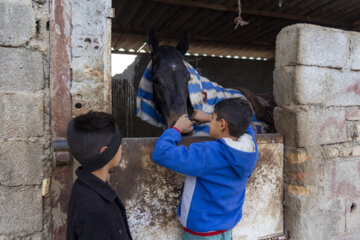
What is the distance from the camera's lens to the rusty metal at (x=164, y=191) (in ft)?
6.32

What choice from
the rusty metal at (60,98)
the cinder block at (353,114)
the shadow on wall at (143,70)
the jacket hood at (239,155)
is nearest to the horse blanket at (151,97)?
the cinder block at (353,114)

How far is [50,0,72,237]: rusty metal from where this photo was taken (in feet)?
5.33

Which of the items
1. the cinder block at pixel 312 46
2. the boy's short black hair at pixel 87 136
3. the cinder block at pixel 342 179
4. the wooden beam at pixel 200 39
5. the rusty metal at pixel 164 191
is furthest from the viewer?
the wooden beam at pixel 200 39

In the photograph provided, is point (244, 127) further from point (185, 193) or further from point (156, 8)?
point (156, 8)

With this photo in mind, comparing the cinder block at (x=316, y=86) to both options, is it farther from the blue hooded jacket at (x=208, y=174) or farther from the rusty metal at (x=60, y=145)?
the rusty metal at (x=60, y=145)

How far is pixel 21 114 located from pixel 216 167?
117 centimetres

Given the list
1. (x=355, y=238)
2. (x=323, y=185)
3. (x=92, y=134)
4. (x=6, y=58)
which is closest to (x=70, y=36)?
(x=6, y=58)

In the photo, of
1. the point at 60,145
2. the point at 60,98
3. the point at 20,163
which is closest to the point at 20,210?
the point at 20,163

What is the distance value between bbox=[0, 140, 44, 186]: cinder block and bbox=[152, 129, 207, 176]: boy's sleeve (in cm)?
70

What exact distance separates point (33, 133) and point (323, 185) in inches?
91.7

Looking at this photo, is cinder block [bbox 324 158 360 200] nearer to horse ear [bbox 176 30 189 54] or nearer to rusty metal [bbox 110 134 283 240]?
rusty metal [bbox 110 134 283 240]

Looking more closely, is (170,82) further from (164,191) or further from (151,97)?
(164,191)

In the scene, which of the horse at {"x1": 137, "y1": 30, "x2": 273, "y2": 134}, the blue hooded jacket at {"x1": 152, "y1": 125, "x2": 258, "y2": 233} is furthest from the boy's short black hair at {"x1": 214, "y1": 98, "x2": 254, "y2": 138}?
the horse at {"x1": 137, "y1": 30, "x2": 273, "y2": 134}

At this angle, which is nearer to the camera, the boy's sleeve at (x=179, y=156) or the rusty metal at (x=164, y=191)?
the boy's sleeve at (x=179, y=156)
